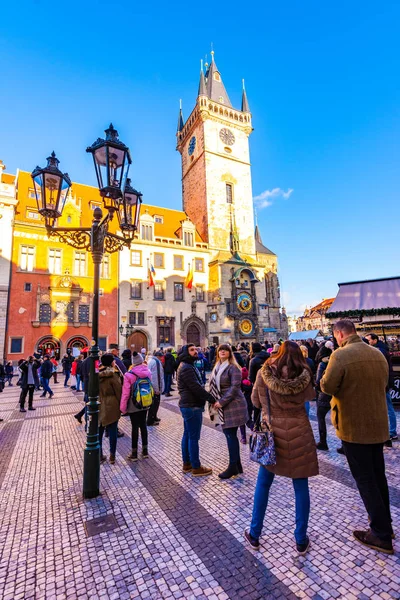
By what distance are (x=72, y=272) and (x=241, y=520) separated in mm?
25598

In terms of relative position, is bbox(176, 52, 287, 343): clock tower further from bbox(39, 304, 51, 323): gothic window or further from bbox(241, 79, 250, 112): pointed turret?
bbox(39, 304, 51, 323): gothic window

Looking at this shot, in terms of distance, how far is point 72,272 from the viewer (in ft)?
84.0

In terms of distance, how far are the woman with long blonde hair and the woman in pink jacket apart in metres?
1.51

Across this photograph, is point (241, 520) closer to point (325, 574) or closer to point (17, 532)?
point (325, 574)

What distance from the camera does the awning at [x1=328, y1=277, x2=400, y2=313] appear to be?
446 inches

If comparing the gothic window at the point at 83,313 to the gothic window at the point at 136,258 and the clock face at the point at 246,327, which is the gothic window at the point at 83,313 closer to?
the gothic window at the point at 136,258

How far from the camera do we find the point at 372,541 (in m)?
2.90

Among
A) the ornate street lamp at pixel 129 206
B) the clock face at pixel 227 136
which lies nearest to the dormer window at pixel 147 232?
the clock face at pixel 227 136

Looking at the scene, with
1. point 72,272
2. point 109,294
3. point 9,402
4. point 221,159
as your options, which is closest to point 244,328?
point 109,294

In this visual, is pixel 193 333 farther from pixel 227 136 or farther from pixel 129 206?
pixel 227 136

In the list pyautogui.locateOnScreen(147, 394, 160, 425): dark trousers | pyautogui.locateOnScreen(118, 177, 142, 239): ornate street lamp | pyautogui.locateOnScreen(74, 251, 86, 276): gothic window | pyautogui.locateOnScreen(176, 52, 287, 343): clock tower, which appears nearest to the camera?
pyautogui.locateOnScreen(118, 177, 142, 239): ornate street lamp

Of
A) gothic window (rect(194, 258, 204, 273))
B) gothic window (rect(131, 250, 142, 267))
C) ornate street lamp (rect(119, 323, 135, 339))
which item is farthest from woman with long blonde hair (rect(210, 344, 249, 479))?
gothic window (rect(194, 258, 204, 273))

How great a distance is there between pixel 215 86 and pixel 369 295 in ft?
129

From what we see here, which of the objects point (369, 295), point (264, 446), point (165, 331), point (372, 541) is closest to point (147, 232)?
point (165, 331)
